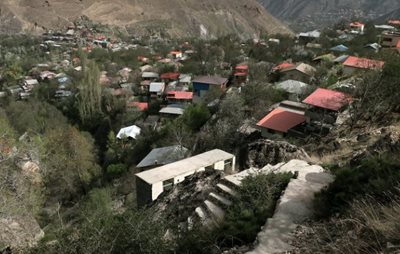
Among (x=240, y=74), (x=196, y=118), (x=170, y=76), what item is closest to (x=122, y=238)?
(x=196, y=118)

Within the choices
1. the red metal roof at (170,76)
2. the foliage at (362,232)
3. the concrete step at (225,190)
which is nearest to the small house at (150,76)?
Result: the red metal roof at (170,76)

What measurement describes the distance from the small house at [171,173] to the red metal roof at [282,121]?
13.8 ft

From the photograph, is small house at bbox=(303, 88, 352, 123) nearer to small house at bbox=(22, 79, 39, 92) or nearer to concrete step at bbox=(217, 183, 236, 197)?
concrete step at bbox=(217, 183, 236, 197)

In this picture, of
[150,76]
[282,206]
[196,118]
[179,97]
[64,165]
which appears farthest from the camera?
[150,76]

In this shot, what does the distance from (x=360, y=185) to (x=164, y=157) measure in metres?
14.0

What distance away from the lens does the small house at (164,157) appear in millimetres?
17594

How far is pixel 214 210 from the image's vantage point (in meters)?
6.42

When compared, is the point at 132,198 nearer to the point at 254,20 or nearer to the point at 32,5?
the point at 32,5

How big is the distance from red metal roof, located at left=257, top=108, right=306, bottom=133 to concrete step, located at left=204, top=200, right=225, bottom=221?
419 inches

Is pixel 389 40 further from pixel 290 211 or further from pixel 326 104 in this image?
pixel 290 211

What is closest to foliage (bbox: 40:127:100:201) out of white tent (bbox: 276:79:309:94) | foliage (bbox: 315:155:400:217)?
white tent (bbox: 276:79:309:94)

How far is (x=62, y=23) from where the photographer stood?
99.1m

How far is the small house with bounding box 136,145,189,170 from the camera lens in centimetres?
1759

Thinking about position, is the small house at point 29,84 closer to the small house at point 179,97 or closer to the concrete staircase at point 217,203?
the small house at point 179,97
